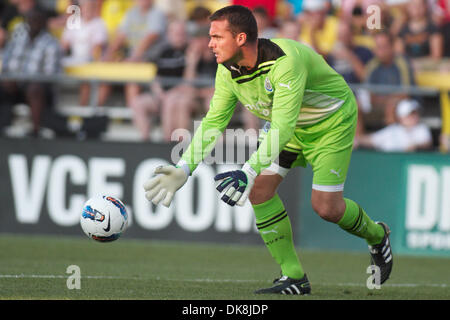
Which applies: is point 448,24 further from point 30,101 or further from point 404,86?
point 30,101

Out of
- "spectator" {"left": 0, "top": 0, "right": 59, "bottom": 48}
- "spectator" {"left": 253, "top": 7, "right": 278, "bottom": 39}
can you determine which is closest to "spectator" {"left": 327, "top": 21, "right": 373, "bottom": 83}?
"spectator" {"left": 253, "top": 7, "right": 278, "bottom": 39}

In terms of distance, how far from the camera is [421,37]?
46.7 ft

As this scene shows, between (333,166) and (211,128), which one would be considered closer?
(211,128)

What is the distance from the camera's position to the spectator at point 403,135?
12609mm

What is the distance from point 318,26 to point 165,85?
290 centimetres

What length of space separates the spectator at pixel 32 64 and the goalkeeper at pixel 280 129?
6736 millimetres

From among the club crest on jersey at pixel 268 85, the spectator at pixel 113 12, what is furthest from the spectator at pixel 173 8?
the club crest on jersey at pixel 268 85

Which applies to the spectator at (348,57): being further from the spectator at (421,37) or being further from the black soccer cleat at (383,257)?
the black soccer cleat at (383,257)

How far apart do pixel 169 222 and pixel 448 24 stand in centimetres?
608

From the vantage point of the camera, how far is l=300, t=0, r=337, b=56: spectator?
13695mm

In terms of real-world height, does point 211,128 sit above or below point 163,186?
above

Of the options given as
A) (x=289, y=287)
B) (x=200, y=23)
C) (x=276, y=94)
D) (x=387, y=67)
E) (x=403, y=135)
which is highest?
(x=200, y=23)

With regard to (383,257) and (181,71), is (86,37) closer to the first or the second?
(181,71)

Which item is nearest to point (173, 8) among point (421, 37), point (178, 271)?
point (421, 37)
